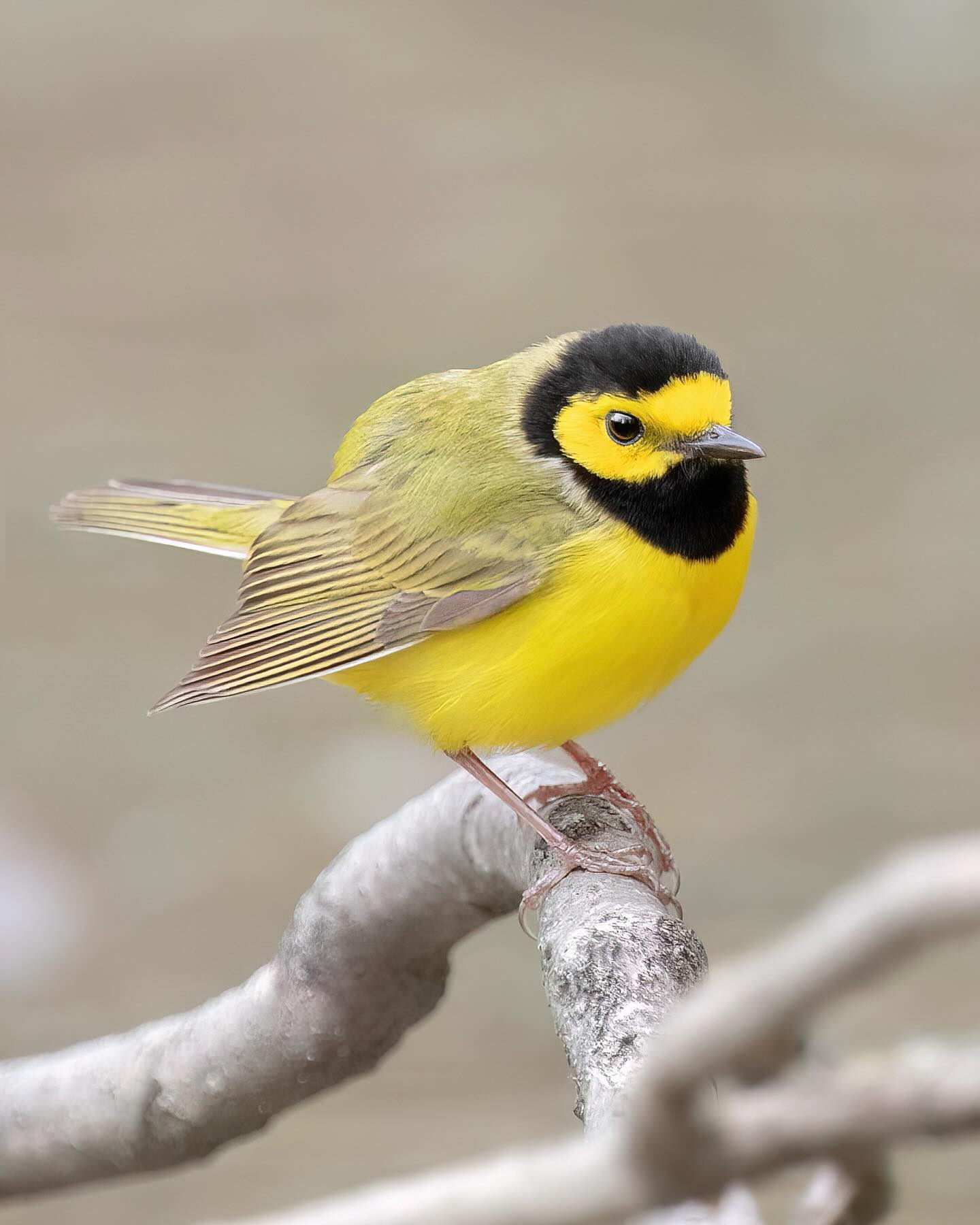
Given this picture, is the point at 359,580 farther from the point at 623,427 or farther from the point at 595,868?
the point at 595,868

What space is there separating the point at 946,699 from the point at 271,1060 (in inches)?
200

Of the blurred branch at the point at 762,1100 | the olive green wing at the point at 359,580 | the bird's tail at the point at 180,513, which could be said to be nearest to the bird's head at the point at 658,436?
the olive green wing at the point at 359,580

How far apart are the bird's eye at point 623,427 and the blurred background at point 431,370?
0.62 metres

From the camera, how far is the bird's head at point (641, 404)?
2781mm

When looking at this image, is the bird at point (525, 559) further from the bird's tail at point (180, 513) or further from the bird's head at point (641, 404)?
the bird's tail at point (180, 513)

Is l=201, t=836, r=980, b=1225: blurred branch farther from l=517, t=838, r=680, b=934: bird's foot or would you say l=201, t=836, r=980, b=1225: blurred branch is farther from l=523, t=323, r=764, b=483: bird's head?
l=523, t=323, r=764, b=483: bird's head

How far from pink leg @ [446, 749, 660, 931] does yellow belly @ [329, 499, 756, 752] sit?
101 mm

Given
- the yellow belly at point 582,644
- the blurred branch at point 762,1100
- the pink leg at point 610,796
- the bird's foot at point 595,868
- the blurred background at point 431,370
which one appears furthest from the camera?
the blurred background at point 431,370

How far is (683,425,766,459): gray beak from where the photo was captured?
2.75 meters

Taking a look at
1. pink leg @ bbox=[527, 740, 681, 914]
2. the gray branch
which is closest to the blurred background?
pink leg @ bbox=[527, 740, 681, 914]

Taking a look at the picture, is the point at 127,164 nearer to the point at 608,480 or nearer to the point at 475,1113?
the point at 475,1113

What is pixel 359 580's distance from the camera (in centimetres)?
321

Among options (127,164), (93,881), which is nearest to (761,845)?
(93,881)

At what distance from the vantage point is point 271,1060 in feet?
7.88
